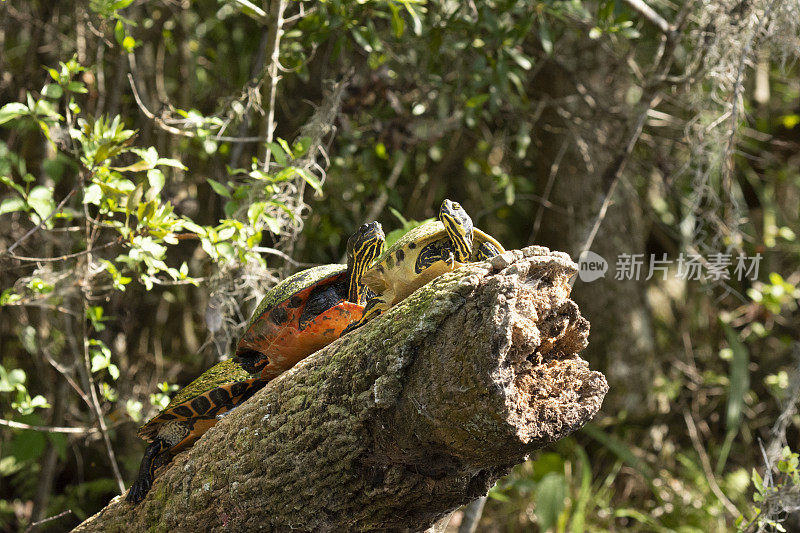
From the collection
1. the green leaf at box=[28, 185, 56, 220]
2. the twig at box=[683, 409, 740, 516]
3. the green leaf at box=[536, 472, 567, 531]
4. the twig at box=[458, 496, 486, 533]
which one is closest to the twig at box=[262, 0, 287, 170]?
the green leaf at box=[28, 185, 56, 220]

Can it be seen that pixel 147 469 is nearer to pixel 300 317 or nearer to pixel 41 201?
pixel 300 317

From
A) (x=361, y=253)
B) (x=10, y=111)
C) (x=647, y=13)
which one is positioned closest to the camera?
(x=361, y=253)

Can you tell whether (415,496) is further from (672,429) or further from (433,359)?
(672,429)

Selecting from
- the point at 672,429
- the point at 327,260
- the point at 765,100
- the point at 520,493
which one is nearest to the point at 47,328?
the point at 327,260

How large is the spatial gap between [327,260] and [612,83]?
6.95 feet

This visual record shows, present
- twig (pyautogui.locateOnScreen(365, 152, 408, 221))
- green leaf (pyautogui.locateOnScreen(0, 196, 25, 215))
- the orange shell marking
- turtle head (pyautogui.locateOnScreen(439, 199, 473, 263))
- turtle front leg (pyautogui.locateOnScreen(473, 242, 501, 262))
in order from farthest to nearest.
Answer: twig (pyautogui.locateOnScreen(365, 152, 408, 221)), green leaf (pyautogui.locateOnScreen(0, 196, 25, 215)), the orange shell marking, turtle front leg (pyautogui.locateOnScreen(473, 242, 501, 262)), turtle head (pyautogui.locateOnScreen(439, 199, 473, 263))

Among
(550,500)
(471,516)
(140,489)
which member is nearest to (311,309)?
(140,489)

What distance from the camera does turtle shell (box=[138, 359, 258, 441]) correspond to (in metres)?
2.01

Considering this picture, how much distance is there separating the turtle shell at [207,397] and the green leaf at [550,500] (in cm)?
282

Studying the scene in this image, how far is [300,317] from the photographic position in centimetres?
195

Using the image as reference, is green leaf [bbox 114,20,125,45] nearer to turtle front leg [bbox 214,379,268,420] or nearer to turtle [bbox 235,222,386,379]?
turtle [bbox 235,222,386,379]

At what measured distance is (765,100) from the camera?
20.2 ft

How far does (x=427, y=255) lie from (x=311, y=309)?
48 centimetres

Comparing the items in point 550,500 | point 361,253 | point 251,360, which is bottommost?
point 550,500
